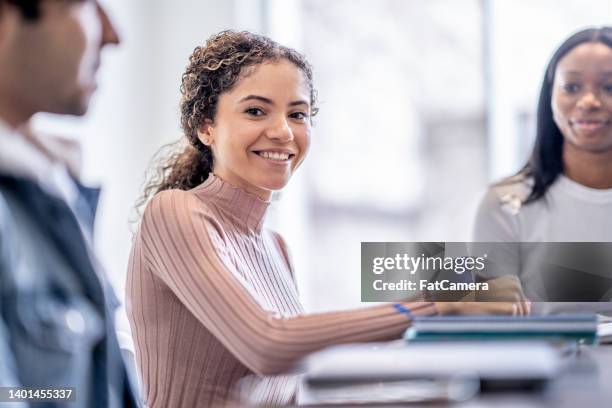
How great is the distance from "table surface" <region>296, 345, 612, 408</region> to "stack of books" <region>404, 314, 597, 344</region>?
0.04m

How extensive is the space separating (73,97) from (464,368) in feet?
1.40

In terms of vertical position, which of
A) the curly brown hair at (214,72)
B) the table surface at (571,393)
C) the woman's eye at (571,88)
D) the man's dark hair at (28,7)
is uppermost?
the woman's eye at (571,88)

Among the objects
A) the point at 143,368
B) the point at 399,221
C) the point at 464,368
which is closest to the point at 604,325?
the point at 464,368

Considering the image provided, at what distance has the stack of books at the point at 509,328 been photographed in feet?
2.76

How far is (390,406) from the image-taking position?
737 millimetres

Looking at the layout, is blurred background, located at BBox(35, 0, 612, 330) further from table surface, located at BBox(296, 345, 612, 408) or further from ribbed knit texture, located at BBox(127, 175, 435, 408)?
table surface, located at BBox(296, 345, 612, 408)

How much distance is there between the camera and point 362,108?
2371 millimetres

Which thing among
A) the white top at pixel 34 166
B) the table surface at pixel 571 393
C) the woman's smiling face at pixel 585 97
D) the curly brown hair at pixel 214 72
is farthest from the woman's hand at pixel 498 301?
the white top at pixel 34 166

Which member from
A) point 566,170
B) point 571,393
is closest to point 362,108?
point 566,170

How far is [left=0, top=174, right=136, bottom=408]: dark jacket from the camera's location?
0.72 m

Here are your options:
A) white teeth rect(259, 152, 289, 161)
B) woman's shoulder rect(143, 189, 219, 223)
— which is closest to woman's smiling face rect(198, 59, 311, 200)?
white teeth rect(259, 152, 289, 161)

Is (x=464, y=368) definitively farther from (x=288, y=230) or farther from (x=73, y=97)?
(x=288, y=230)

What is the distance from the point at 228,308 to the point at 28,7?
14.8 inches

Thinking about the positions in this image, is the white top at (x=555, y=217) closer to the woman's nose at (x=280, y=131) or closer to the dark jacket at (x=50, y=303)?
the woman's nose at (x=280, y=131)
